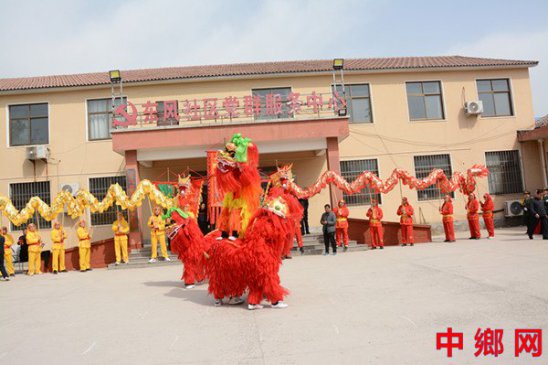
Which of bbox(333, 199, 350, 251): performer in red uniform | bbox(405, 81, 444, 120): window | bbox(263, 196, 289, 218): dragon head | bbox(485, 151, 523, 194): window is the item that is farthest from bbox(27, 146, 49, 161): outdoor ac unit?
bbox(485, 151, 523, 194): window

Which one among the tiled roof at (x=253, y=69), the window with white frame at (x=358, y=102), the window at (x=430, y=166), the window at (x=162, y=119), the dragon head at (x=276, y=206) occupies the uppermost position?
the tiled roof at (x=253, y=69)

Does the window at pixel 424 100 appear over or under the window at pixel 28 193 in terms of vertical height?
over

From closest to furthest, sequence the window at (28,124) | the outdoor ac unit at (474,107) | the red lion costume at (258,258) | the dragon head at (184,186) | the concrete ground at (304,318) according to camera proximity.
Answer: the concrete ground at (304,318) < the red lion costume at (258,258) < the dragon head at (184,186) < the window at (28,124) < the outdoor ac unit at (474,107)

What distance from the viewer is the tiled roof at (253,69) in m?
15.9

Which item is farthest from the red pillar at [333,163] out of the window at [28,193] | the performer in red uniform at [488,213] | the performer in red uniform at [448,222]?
the window at [28,193]

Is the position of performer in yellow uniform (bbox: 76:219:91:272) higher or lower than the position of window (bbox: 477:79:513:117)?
lower

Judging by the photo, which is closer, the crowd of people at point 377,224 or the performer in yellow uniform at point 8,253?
the crowd of people at point 377,224

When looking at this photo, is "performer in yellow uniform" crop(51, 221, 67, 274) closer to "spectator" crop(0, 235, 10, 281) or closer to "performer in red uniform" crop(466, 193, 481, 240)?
"spectator" crop(0, 235, 10, 281)

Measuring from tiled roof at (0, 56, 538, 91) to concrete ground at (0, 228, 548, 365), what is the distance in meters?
9.71

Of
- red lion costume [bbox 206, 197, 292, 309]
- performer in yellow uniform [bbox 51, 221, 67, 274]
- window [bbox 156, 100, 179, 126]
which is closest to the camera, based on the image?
red lion costume [bbox 206, 197, 292, 309]

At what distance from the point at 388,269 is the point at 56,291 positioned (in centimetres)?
676

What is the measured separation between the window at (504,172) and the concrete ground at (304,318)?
8858mm

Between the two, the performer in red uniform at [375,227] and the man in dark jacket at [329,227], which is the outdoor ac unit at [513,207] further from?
the man in dark jacket at [329,227]

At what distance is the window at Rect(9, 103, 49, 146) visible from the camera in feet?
52.0
